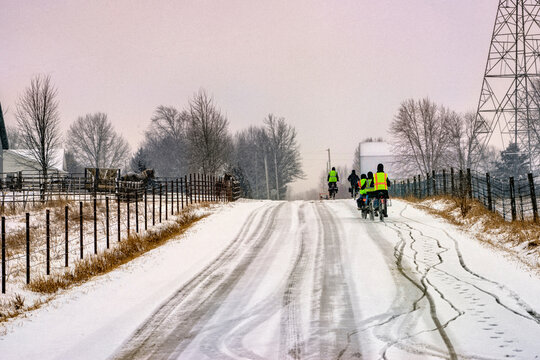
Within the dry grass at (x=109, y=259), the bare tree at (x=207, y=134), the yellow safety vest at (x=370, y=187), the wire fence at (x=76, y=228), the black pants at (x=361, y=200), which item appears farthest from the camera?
the bare tree at (x=207, y=134)

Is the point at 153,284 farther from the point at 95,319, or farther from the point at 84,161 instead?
the point at 84,161

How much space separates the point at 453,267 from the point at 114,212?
2178 cm

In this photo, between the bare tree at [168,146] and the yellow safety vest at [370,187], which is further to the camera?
the bare tree at [168,146]

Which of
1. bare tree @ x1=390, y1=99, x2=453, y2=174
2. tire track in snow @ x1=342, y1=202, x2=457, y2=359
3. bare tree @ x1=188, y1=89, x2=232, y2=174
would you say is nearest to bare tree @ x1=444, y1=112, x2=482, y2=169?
bare tree @ x1=390, y1=99, x2=453, y2=174

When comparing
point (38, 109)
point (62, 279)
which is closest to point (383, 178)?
point (62, 279)

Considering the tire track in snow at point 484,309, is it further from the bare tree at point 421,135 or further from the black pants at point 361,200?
the bare tree at point 421,135

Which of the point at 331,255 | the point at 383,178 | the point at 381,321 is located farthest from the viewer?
the point at 383,178

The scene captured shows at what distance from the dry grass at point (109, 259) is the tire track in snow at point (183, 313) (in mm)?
2635

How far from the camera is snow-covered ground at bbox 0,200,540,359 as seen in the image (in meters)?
5.62

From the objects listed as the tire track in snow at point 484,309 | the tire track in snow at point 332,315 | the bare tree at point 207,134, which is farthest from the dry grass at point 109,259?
the bare tree at point 207,134

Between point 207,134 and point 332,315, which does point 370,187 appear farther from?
point 207,134

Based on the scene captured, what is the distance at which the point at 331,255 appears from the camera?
1177 centimetres

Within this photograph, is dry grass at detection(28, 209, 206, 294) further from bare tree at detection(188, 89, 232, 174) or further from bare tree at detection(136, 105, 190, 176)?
bare tree at detection(136, 105, 190, 176)

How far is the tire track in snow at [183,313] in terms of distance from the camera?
5770 millimetres
